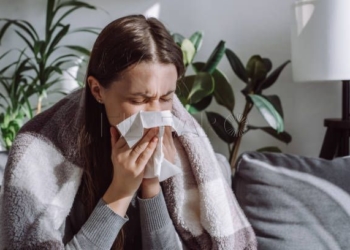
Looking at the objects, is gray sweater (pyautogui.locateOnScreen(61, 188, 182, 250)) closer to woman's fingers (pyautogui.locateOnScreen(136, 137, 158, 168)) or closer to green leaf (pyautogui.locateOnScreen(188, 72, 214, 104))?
woman's fingers (pyautogui.locateOnScreen(136, 137, 158, 168))

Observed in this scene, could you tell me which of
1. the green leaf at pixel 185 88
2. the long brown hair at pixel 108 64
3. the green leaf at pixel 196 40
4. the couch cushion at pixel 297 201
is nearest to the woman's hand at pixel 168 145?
the long brown hair at pixel 108 64

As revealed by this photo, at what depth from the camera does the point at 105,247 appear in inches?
29.0

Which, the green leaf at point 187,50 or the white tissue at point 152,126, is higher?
the green leaf at point 187,50

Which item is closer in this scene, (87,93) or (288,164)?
(87,93)

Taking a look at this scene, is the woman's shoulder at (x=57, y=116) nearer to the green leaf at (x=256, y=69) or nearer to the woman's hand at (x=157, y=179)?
the woman's hand at (x=157, y=179)

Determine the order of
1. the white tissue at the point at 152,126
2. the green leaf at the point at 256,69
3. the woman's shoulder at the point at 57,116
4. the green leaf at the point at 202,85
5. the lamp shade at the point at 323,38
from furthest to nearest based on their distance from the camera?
the green leaf at the point at 256,69
the green leaf at the point at 202,85
the lamp shade at the point at 323,38
the woman's shoulder at the point at 57,116
the white tissue at the point at 152,126

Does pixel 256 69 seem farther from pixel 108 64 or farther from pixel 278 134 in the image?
pixel 108 64

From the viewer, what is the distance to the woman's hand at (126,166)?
28.4 inches

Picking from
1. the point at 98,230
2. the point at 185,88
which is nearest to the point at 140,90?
the point at 98,230

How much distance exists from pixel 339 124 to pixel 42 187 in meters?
0.99

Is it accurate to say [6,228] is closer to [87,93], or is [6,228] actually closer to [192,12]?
[87,93]

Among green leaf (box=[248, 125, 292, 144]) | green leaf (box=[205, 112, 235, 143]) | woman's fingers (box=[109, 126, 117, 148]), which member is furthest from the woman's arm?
green leaf (box=[248, 125, 292, 144])

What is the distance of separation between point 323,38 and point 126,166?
80 centimetres

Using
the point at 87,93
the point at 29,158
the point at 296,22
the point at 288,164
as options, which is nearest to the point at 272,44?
the point at 296,22
